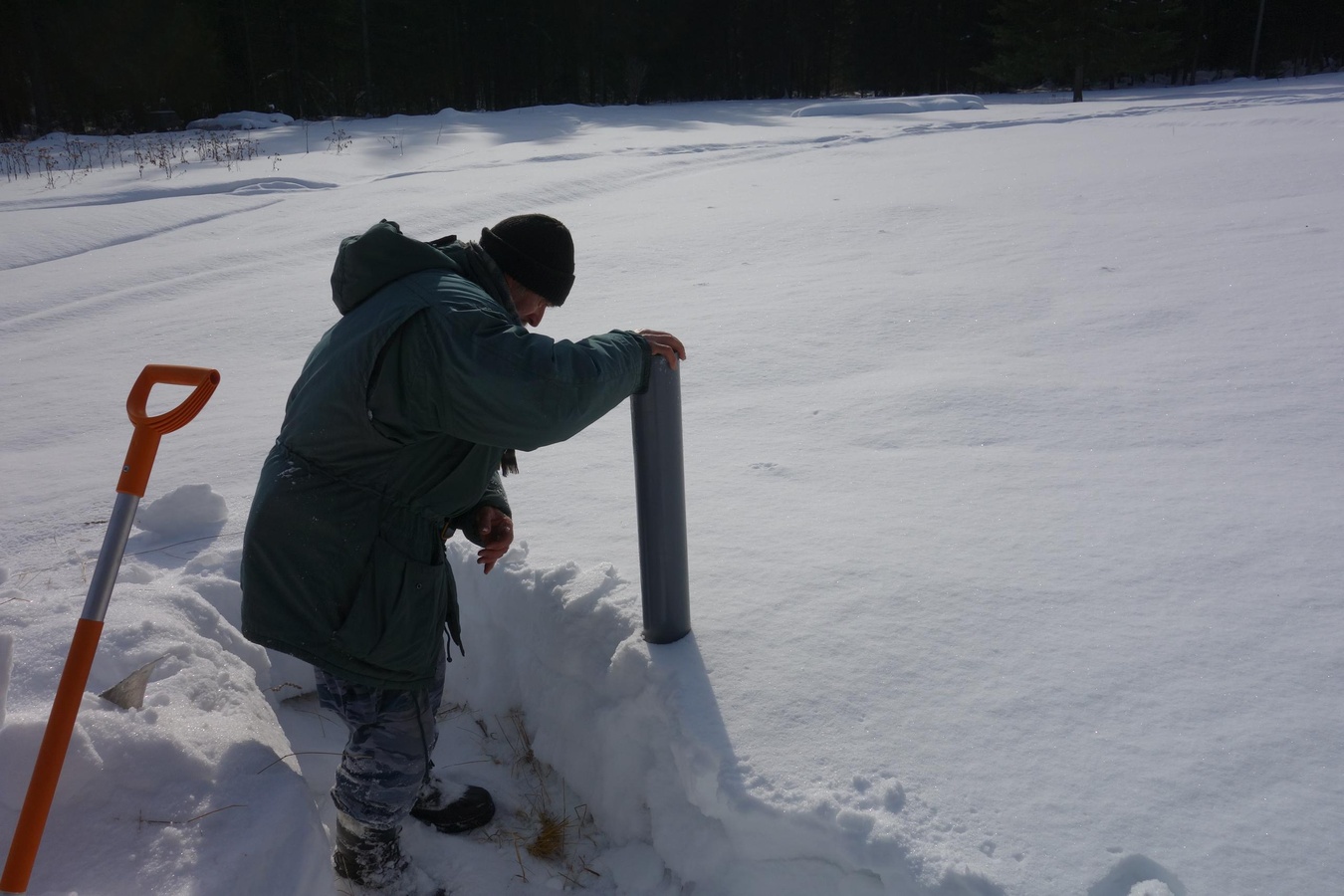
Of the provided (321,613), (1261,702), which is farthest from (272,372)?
(1261,702)

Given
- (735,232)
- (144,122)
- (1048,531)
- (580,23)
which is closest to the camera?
(1048,531)

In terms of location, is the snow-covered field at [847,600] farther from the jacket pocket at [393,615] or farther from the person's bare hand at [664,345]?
the person's bare hand at [664,345]

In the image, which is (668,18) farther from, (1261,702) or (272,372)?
(1261,702)

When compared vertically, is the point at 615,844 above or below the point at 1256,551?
below

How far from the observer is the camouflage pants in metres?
1.88

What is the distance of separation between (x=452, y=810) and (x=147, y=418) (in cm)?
130

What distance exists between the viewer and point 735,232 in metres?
6.60

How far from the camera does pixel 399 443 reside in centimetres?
169

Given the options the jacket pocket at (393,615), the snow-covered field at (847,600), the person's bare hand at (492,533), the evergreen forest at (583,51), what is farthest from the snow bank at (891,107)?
the jacket pocket at (393,615)

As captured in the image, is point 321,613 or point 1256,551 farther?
point 1256,551

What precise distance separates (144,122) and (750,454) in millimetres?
29004

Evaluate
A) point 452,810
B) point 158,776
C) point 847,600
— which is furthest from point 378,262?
point 452,810

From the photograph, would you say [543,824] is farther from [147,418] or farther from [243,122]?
[243,122]

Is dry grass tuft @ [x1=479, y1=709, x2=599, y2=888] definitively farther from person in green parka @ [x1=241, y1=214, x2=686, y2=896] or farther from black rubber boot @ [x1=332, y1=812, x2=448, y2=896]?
person in green parka @ [x1=241, y1=214, x2=686, y2=896]
